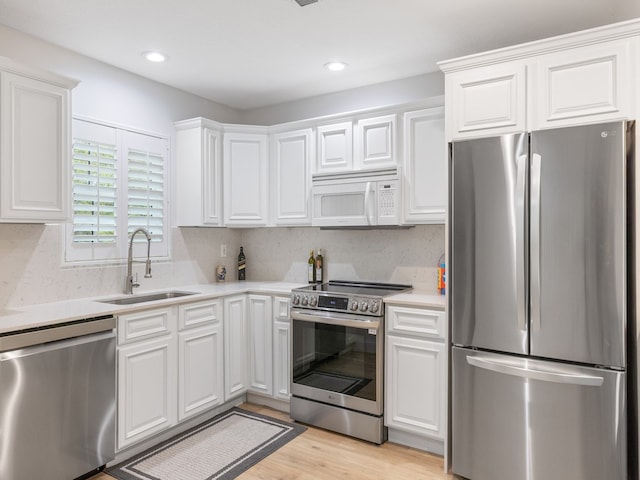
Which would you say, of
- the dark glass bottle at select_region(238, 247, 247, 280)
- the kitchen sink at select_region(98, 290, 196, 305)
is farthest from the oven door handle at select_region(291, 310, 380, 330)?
the dark glass bottle at select_region(238, 247, 247, 280)

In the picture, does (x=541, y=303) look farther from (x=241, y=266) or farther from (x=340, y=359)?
(x=241, y=266)

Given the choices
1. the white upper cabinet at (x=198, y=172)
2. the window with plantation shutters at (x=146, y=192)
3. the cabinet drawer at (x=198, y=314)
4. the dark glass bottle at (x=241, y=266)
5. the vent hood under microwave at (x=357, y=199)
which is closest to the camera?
the cabinet drawer at (x=198, y=314)

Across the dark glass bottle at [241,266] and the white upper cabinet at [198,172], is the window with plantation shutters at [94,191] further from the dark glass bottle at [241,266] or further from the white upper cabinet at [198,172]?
the dark glass bottle at [241,266]

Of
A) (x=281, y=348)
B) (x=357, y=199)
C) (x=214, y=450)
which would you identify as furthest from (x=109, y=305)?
(x=357, y=199)

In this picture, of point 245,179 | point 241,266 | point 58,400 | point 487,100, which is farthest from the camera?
point 241,266

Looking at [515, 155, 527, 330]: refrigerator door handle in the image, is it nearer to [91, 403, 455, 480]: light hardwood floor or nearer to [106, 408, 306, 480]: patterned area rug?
[91, 403, 455, 480]: light hardwood floor

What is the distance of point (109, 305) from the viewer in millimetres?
2666

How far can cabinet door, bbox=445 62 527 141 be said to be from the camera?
2295mm

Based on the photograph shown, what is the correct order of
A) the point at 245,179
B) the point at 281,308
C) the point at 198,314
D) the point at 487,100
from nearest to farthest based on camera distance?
the point at 487,100
the point at 198,314
the point at 281,308
the point at 245,179

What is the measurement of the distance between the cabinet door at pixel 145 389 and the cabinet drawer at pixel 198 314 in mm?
157

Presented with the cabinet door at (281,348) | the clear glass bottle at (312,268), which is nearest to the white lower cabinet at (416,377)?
the cabinet door at (281,348)

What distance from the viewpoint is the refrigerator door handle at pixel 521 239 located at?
2217mm

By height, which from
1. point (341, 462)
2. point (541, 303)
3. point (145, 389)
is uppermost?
point (541, 303)

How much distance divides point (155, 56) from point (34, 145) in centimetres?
105
